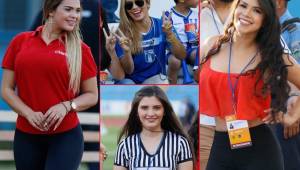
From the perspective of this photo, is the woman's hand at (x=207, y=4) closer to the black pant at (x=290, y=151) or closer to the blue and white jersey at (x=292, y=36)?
the blue and white jersey at (x=292, y=36)

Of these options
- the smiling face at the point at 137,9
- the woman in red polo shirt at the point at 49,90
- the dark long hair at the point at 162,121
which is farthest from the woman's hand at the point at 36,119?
the smiling face at the point at 137,9

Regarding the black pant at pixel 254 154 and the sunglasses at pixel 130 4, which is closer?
the black pant at pixel 254 154

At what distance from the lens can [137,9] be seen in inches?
135

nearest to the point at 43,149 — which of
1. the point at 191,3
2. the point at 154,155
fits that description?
the point at 154,155

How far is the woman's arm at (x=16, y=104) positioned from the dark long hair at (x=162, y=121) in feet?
2.76

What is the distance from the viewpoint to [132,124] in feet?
11.1

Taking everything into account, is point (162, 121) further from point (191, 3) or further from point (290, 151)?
point (290, 151)

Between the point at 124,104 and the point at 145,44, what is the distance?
0.39 metres

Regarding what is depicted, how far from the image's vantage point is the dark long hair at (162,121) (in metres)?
3.33

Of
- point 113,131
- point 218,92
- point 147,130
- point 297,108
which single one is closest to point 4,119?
point 113,131

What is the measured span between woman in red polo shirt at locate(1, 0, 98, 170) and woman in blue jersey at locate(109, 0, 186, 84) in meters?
0.74

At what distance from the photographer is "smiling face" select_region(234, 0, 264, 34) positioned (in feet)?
8.39

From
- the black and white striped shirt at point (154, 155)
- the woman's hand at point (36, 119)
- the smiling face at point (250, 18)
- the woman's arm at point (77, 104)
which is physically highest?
the smiling face at point (250, 18)

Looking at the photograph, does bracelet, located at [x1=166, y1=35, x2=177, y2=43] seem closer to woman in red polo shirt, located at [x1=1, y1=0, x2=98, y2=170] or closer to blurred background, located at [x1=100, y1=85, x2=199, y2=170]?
blurred background, located at [x1=100, y1=85, x2=199, y2=170]
